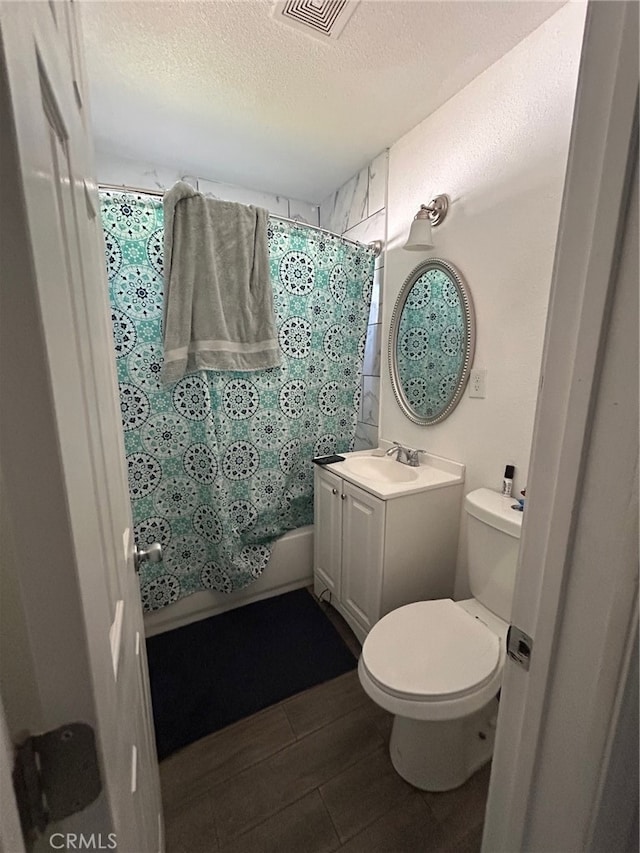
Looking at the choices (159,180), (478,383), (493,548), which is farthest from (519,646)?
(159,180)

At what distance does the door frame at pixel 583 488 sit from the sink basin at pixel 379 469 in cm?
122

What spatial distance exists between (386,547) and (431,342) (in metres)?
1.01

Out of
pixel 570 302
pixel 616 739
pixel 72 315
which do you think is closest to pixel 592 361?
pixel 570 302

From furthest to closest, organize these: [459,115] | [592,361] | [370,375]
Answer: [370,375] < [459,115] < [592,361]

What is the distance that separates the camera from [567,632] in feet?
1.56

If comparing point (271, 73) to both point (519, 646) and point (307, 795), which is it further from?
point (307, 795)

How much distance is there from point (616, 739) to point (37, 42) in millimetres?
989

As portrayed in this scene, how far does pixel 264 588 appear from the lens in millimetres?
2025

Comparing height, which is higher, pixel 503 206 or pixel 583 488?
pixel 503 206

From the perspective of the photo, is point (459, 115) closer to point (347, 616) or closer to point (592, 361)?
point (592, 361)

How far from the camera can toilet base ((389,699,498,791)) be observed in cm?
112

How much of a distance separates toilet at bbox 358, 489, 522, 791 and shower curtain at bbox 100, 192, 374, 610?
0.93 metres

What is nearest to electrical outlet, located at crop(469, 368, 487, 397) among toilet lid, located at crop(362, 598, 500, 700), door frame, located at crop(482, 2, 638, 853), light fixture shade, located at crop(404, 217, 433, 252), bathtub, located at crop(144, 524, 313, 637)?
light fixture shade, located at crop(404, 217, 433, 252)

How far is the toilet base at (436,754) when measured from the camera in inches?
44.1
